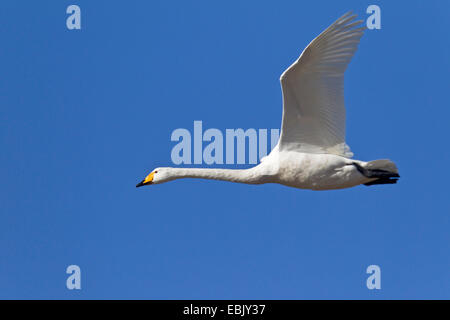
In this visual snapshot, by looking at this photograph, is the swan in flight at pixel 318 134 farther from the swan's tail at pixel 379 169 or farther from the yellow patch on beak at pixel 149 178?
the yellow patch on beak at pixel 149 178

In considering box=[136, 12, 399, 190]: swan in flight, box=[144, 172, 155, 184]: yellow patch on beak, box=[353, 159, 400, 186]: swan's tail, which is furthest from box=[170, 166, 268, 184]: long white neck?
box=[353, 159, 400, 186]: swan's tail

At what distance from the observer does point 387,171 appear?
15266 millimetres

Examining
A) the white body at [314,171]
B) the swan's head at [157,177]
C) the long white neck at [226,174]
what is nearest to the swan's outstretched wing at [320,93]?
the white body at [314,171]

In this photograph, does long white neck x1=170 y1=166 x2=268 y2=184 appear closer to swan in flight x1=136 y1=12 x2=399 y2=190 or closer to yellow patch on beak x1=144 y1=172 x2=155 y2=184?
swan in flight x1=136 y1=12 x2=399 y2=190

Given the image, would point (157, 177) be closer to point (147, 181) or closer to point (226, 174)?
point (147, 181)

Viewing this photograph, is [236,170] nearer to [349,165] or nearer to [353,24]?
[349,165]

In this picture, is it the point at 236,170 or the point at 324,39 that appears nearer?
the point at 324,39

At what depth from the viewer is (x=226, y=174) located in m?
15.6

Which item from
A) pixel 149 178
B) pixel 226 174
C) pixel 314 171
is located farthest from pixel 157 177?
pixel 314 171

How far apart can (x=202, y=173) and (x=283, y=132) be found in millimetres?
1444

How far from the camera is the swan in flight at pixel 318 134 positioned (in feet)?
47.9

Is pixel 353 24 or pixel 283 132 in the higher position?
pixel 353 24
